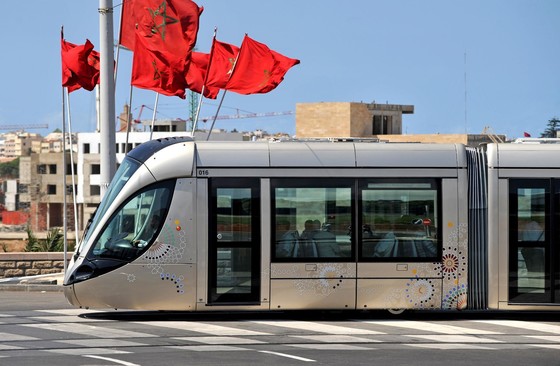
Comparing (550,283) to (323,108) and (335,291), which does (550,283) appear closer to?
(335,291)

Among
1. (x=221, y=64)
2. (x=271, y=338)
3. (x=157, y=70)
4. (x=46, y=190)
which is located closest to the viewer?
(x=271, y=338)

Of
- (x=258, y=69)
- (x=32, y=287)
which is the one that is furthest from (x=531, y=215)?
(x=258, y=69)

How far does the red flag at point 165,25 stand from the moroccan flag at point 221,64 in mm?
2410

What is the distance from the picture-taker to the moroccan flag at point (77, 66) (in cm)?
2800

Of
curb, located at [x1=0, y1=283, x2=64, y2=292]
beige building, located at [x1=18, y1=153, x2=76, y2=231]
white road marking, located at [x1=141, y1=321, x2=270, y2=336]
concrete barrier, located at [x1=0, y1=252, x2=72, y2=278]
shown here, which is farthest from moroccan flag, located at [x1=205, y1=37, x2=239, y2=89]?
beige building, located at [x1=18, y1=153, x2=76, y2=231]

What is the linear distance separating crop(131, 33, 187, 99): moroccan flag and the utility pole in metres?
3.33

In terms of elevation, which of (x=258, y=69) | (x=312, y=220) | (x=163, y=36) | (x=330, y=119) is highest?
(x=330, y=119)

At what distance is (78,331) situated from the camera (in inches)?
655

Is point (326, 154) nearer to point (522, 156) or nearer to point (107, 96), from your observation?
point (522, 156)

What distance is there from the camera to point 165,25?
87.7 ft

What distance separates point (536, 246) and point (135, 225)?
5957 millimetres

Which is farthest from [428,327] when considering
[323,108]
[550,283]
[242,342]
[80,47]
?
[323,108]

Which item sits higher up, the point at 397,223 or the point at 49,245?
the point at 397,223

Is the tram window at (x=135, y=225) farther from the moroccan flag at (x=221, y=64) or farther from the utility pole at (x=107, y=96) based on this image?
the moroccan flag at (x=221, y=64)
